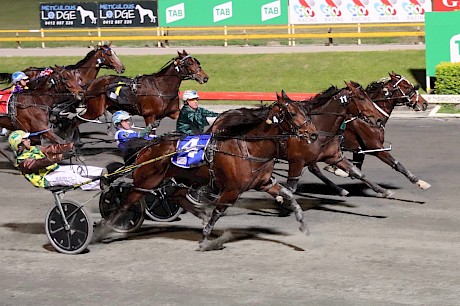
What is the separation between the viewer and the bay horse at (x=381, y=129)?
14.9 m

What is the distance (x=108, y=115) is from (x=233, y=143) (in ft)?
37.2

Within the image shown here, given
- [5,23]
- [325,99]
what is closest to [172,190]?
[325,99]

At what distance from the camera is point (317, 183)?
16484 millimetres

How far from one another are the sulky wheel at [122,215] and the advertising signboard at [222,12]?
2161cm

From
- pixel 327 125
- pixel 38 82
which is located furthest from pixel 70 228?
pixel 38 82

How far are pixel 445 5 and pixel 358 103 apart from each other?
13875 mm

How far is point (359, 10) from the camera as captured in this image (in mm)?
32531

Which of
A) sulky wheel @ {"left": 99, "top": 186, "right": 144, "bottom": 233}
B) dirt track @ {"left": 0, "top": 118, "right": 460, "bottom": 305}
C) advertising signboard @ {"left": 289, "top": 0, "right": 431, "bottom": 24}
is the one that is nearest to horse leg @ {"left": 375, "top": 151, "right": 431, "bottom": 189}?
dirt track @ {"left": 0, "top": 118, "right": 460, "bottom": 305}

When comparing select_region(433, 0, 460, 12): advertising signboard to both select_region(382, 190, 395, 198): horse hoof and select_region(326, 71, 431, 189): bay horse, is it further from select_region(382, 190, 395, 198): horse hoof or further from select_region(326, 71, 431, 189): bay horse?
select_region(382, 190, 395, 198): horse hoof

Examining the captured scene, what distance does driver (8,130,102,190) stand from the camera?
40.0ft

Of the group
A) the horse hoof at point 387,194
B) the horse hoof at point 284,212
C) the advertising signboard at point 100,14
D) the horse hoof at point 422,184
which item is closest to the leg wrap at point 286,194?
the horse hoof at point 284,212

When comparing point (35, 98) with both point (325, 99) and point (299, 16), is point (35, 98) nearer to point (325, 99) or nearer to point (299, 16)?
point (325, 99)

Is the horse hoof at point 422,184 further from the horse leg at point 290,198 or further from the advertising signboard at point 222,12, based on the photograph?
the advertising signboard at point 222,12

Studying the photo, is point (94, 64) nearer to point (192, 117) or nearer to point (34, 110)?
point (34, 110)
